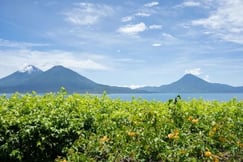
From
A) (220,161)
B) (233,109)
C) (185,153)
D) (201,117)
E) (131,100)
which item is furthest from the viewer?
(131,100)

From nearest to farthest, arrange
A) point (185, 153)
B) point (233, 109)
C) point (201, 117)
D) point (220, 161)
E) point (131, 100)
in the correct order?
point (185, 153), point (220, 161), point (201, 117), point (233, 109), point (131, 100)

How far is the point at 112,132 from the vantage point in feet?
22.0

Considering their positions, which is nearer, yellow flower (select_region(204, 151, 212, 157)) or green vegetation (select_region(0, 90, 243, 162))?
yellow flower (select_region(204, 151, 212, 157))

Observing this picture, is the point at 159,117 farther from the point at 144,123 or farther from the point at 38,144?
the point at 38,144

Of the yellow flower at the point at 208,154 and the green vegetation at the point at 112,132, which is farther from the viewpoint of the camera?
the green vegetation at the point at 112,132

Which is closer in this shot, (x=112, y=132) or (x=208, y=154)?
(x=208, y=154)

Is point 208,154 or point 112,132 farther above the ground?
point 112,132

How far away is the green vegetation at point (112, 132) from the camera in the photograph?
20.3ft

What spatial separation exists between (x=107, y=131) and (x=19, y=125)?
1437 mm

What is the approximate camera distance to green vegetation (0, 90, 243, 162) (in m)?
6.19

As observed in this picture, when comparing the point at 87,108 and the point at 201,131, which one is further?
the point at 87,108

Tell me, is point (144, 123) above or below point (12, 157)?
above

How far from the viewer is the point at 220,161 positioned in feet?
21.5

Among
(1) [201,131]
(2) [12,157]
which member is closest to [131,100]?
(1) [201,131]
